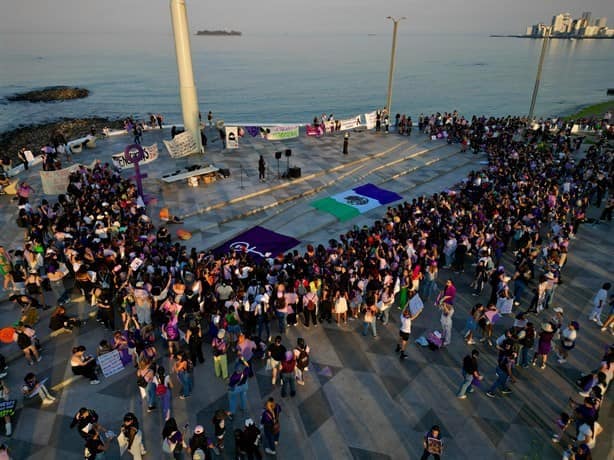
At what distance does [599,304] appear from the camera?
12.0 m

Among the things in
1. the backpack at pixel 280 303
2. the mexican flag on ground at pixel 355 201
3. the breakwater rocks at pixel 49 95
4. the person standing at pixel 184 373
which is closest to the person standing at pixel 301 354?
the backpack at pixel 280 303

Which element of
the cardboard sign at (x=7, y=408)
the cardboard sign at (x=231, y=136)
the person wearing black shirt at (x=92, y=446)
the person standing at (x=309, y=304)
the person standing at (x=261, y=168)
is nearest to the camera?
the person wearing black shirt at (x=92, y=446)

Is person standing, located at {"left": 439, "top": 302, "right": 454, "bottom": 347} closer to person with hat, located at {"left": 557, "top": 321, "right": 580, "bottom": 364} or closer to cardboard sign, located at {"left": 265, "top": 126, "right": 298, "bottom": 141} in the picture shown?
person with hat, located at {"left": 557, "top": 321, "right": 580, "bottom": 364}

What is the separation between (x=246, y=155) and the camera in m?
29.2

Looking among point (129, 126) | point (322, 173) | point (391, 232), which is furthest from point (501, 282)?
point (129, 126)

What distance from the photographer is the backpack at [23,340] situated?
10141 mm

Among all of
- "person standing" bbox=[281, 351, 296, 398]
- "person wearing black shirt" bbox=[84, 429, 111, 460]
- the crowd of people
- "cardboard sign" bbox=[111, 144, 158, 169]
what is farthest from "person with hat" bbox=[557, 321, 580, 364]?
"cardboard sign" bbox=[111, 144, 158, 169]

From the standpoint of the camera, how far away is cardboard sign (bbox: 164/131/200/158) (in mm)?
25984

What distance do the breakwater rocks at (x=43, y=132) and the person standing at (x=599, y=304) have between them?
151ft

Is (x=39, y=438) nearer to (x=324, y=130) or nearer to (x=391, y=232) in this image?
(x=391, y=232)

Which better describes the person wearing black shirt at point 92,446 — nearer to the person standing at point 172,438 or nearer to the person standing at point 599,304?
the person standing at point 172,438

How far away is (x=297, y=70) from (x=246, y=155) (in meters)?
113

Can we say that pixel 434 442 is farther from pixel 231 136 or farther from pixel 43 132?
pixel 43 132

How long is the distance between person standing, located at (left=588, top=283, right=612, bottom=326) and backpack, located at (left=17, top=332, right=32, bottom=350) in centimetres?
1580
